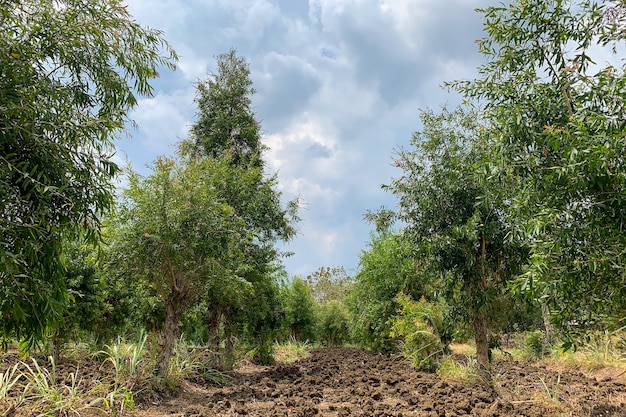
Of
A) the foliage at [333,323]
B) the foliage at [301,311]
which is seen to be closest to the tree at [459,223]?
the foliage at [301,311]

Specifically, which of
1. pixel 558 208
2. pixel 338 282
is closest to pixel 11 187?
pixel 558 208

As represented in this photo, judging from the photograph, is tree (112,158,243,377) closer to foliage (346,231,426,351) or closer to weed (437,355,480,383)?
weed (437,355,480,383)

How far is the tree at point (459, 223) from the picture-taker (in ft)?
25.7

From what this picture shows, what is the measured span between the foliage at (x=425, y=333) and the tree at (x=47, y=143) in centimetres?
894

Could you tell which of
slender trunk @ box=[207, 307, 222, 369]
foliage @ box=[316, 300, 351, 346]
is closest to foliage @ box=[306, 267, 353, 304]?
foliage @ box=[316, 300, 351, 346]

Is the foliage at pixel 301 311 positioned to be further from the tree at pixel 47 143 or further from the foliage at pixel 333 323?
the tree at pixel 47 143

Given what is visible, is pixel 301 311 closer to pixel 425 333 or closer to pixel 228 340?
pixel 228 340

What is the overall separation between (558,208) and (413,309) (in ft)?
26.1

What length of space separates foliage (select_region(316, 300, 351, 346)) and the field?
1786cm

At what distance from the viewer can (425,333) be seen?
11422 millimetres

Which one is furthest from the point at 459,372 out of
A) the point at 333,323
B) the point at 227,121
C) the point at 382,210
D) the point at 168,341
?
the point at 333,323

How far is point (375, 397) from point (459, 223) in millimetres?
3441

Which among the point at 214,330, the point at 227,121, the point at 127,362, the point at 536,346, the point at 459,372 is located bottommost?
the point at 459,372

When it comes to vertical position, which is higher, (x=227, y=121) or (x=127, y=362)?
(x=227, y=121)
